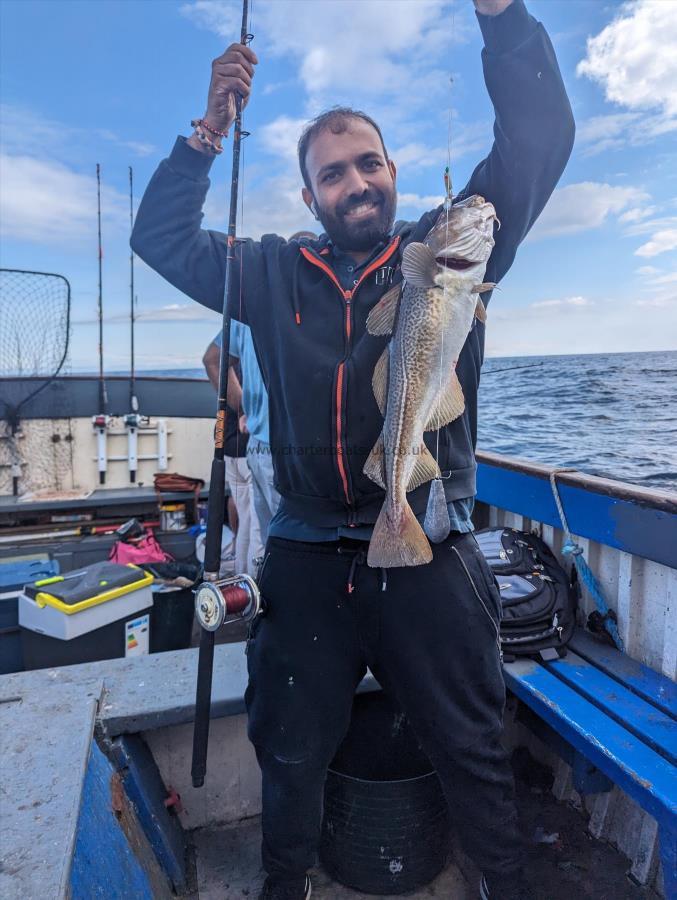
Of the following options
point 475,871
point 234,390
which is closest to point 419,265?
point 475,871

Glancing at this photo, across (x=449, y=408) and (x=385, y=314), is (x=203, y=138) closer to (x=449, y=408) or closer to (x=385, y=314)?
(x=385, y=314)

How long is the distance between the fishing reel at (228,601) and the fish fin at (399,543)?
580mm

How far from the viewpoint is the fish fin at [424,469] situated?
1.96 m

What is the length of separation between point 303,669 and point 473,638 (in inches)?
25.2

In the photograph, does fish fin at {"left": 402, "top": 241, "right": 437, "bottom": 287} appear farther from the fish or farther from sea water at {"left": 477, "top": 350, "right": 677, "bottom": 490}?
sea water at {"left": 477, "top": 350, "right": 677, "bottom": 490}

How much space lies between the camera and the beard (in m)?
2.29

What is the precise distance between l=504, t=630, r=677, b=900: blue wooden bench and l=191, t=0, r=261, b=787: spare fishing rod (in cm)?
142

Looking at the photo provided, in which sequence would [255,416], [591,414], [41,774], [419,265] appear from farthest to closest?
[591,414], [255,416], [41,774], [419,265]

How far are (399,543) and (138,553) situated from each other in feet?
15.8

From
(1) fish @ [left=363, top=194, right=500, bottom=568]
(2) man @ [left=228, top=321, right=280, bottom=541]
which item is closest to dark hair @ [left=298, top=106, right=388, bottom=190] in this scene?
(1) fish @ [left=363, top=194, right=500, bottom=568]

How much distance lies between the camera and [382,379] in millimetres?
2002

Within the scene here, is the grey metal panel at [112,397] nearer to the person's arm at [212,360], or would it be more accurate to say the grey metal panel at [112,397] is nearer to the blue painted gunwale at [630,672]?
the person's arm at [212,360]

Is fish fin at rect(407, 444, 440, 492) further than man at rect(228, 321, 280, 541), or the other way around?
man at rect(228, 321, 280, 541)

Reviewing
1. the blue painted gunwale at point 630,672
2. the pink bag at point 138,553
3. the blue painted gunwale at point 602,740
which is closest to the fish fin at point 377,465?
the blue painted gunwale at point 602,740
